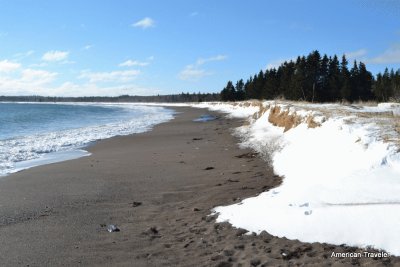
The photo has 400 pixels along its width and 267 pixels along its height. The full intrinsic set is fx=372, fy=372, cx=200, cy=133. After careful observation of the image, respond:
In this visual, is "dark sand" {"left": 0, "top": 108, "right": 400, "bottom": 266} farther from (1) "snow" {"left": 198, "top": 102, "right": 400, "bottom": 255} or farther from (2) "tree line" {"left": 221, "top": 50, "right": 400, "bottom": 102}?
(2) "tree line" {"left": 221, "top": 50, "right": 400, "bottom": 102}

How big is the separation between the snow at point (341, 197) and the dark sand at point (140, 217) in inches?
10.5

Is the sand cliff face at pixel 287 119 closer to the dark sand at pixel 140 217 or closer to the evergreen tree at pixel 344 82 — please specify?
the dark sand at pixel 140 217

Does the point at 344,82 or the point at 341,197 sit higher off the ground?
the point at 344,82

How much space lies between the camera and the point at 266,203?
5.65 meters

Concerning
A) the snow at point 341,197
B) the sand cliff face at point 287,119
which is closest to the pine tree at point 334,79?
the sand cliff face at point 287,119

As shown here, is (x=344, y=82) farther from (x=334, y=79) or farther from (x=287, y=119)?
(x=287, y=119)

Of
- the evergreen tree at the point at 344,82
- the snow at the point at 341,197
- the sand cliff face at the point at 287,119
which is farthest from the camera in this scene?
the evergreen tree at the point at 344,82

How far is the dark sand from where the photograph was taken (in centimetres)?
443

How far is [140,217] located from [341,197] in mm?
3159

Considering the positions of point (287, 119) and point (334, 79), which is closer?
point (287, 119)

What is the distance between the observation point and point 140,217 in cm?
618

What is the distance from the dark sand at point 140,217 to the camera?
4430 millimetres

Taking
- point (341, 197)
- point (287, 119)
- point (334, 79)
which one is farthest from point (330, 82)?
point (341, 197)

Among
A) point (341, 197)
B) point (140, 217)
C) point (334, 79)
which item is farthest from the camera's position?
point (334, 79)
